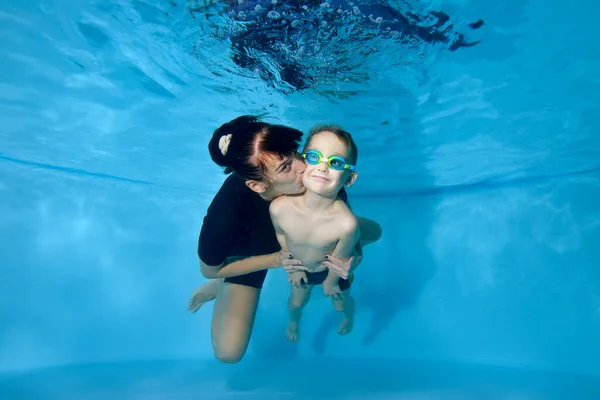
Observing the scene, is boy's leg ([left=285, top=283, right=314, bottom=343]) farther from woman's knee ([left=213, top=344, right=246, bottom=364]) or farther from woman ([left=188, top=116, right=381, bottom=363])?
woman's knee ([left=213, top=344, right=246, bottom=364])

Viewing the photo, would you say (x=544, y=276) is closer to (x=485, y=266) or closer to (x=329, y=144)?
(x=485, y=266)

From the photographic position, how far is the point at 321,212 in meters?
4.84

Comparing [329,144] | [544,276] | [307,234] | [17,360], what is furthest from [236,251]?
[544,276]

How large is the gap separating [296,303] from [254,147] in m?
4.43

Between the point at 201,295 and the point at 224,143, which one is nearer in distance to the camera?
the point at 224,143

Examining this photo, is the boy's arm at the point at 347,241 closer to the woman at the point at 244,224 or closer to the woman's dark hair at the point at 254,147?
the woman at the point at 244,224

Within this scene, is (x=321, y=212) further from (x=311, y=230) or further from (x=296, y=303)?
(x=296, y=303)

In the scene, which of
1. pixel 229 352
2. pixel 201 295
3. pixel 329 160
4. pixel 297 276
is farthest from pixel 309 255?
pixel 201 295

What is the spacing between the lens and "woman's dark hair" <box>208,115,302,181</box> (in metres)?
4.29

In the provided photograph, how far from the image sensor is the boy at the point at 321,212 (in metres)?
4.13

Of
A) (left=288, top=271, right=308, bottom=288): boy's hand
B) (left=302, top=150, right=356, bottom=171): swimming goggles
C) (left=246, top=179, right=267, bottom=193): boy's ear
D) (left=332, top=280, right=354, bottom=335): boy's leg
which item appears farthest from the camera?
(left=332, top=280, right=354, bottom=335): boy's leg

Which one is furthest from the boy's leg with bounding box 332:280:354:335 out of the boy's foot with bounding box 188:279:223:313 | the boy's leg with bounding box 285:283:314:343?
the boy's foot with bounding box 188:279:223:313

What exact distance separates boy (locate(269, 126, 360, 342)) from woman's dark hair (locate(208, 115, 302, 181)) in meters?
0.27

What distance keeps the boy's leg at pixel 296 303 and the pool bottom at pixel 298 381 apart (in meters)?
0.99
